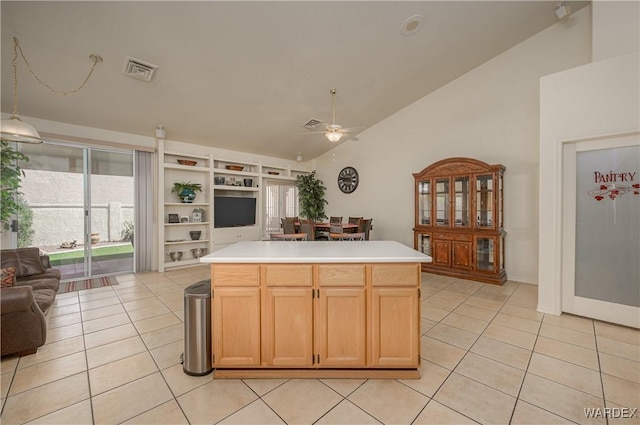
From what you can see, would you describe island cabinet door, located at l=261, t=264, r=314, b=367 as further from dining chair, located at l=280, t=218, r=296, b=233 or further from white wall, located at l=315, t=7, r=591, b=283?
white wall, located at l=315, t=7, r=591, b=283

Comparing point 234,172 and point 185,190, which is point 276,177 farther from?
point 185,190

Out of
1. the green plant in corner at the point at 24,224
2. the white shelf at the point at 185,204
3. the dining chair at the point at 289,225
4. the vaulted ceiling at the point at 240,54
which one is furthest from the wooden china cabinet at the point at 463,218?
the green plant in corner at the point at 24,224

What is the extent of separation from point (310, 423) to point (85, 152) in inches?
219

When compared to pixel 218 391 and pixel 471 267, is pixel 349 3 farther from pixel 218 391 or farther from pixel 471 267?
pixel 471 267

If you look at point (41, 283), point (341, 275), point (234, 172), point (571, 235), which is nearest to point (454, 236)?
point (571, 235)

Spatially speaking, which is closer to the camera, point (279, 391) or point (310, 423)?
point (310, 423)

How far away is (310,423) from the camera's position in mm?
1548

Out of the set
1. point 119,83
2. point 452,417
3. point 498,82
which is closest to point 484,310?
point 452,417

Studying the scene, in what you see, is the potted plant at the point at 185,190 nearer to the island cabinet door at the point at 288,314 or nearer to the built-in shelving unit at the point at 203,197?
the built-in shelving unit at the point at 203,197

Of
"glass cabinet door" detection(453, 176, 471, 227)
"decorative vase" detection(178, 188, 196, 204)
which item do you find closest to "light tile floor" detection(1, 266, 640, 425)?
"glass cabinet door" detection(453, 176, 471, 227)

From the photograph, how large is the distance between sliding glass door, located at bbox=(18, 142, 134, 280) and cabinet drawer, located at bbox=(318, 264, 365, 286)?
484 centimetres

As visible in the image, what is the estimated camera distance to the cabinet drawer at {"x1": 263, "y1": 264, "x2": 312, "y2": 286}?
194cm

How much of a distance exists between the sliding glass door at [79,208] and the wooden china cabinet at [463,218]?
570cm

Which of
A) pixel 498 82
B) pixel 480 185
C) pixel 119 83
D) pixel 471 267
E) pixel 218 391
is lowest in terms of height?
pixel 218 391
